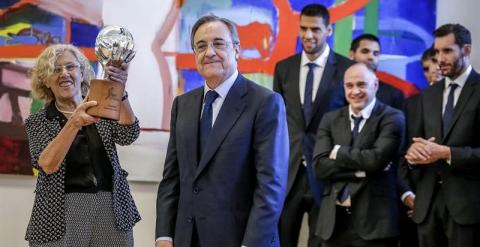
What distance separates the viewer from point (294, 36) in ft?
14.6

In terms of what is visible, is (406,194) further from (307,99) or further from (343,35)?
(343,35)

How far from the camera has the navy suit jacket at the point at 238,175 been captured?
2.27 metres

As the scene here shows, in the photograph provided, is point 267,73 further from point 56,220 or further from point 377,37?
point 56,220

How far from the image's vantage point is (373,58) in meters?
4.26

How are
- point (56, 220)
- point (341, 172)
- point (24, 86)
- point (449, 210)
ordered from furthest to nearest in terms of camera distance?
point (24, 86), point (341, 172), point (449, 210), point (56, 220)

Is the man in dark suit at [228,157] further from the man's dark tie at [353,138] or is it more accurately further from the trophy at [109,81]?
the man's dark tie at [353,138]

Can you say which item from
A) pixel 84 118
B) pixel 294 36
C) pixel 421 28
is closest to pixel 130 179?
pixel 294 36

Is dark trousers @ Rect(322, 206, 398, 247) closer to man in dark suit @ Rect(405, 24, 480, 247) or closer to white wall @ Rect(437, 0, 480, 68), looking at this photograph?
man in dark suit @ Rect(405, 24, 480, 247)

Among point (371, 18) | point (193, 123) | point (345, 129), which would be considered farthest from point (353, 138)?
point (193, 123)

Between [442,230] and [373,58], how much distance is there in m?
1.30

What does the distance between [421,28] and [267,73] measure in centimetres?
113

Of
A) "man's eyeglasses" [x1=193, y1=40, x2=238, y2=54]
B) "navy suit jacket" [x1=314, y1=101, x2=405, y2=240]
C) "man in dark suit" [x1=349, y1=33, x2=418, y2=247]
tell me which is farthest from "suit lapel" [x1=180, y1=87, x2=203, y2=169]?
"man in dark suit" [x1=349, y1=33, x2=418, y2=247]

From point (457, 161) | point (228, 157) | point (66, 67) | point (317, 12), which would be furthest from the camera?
point (317, 12)

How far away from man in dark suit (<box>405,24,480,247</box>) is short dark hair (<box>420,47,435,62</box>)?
0.65 m
